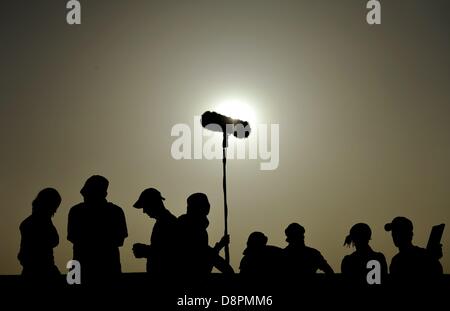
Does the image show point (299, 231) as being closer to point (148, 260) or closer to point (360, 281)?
point (360, 281)

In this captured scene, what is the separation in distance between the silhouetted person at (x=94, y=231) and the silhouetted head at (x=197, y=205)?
110 cm

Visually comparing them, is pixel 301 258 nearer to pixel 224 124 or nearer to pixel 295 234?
pixel 295 234

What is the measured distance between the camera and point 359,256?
514cm

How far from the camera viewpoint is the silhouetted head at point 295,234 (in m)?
5.59

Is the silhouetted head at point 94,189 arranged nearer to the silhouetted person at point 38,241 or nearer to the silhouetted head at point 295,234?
the silhouetted person at point 38,241

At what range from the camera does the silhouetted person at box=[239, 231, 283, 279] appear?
4996mm

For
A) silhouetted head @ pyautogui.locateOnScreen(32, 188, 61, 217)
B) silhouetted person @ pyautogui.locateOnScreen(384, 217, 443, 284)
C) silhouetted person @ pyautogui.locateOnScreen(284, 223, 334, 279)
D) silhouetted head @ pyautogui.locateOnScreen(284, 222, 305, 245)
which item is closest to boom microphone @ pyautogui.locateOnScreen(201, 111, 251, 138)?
silhouetted head @ pyautogui.locateOnScreen(284, 222, 305, 245)

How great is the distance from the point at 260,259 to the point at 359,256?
1089 millimetres

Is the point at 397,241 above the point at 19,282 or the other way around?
above

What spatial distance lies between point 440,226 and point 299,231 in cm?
159
